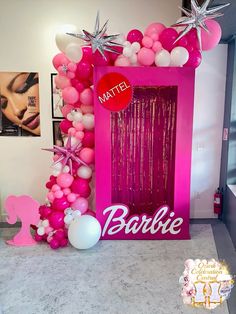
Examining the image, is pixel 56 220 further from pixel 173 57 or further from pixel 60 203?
pixel 173 57

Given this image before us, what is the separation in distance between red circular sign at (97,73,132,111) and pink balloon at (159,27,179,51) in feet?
1.69

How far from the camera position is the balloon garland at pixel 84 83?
278 cm

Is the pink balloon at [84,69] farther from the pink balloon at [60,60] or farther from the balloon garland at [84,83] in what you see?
the pink balloon at [60,60]

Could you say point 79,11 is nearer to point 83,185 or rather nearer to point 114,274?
point 83,185

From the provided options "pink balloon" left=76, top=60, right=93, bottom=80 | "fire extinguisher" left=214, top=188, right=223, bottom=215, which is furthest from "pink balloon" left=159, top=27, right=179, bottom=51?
"fire extinguisher" left=214, top=188, right=223, bottom=215

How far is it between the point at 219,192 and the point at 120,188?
132 centimetres

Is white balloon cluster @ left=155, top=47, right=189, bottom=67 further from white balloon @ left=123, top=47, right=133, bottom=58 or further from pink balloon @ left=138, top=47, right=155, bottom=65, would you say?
white balloon @ left=123, top=47, right=133, bottom=58

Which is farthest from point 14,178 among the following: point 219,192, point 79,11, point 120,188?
point 219,192

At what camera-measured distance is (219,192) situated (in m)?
3.70

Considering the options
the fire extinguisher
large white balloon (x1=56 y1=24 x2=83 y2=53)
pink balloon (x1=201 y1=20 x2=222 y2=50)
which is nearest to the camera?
pink balloon (x1=201 y1=20 x2=222 y2=50)

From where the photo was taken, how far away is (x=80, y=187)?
3.17m

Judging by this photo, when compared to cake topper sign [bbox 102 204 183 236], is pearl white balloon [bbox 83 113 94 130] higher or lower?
higher

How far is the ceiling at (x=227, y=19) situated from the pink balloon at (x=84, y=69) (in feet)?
4.04

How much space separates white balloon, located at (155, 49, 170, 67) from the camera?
111 inches
